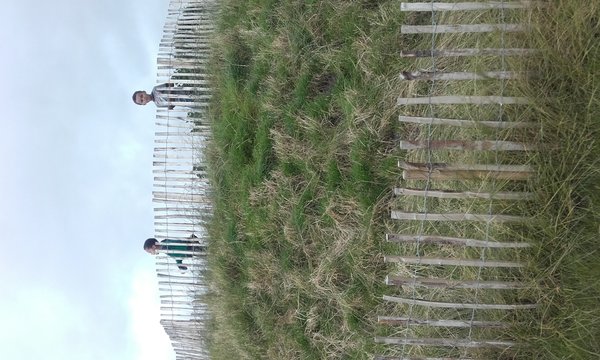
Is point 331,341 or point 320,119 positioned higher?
point 320,119

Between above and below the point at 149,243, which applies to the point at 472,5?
above

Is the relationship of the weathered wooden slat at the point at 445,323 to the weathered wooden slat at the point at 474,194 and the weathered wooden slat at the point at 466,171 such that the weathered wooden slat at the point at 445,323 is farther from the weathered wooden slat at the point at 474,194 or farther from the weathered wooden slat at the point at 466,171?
the weathered wooden slat at the point at 466,171

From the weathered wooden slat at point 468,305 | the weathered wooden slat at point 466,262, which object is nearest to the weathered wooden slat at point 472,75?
the weathered wooden slat at point 466,262

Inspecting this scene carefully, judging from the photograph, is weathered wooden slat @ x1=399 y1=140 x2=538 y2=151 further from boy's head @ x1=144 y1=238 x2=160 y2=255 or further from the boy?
boy's head @ x1=144 y1=238 x2=160 y2=255

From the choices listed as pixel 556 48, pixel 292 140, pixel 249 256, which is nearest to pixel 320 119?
pixel 292 140

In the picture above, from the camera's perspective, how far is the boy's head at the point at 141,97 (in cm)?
715

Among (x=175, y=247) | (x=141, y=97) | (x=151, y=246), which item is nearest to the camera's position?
(x=175, y=247)

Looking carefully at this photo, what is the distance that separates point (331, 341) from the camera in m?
4.52

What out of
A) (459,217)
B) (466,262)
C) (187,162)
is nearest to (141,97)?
(187,162)

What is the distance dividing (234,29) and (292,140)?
1636mm

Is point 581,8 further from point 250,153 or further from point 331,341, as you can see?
point 250,153

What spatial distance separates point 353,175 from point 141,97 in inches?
154

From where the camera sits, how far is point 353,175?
4293 millimetres

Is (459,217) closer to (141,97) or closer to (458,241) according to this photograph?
(458,241)
